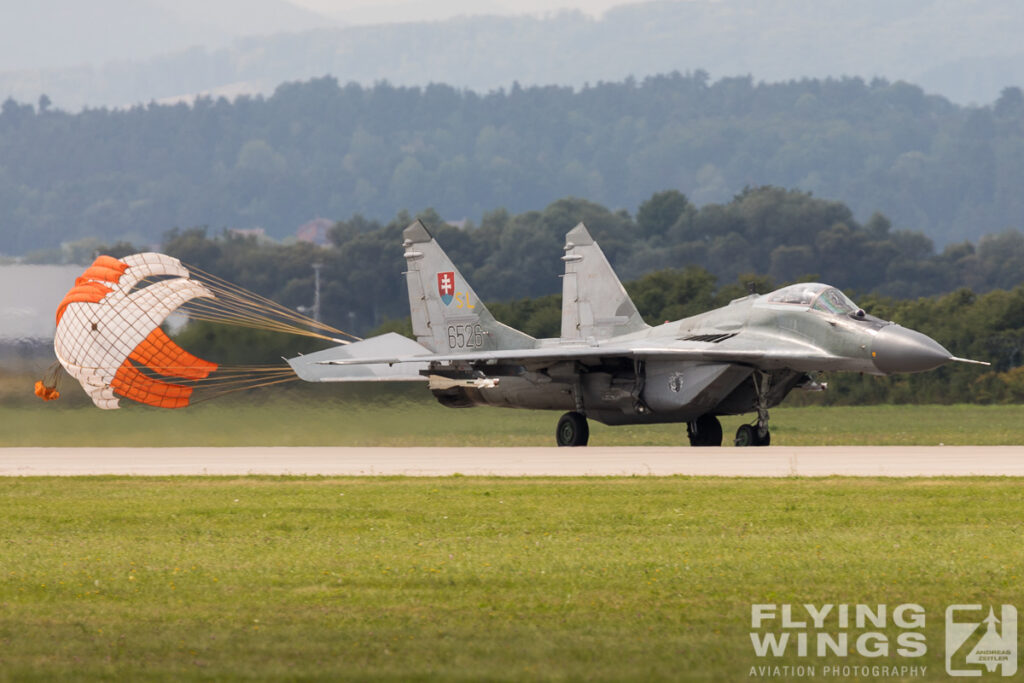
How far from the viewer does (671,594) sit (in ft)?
30.7

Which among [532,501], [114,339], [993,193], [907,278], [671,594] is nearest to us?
[671,594]

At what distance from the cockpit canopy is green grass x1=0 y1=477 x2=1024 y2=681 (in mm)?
7767

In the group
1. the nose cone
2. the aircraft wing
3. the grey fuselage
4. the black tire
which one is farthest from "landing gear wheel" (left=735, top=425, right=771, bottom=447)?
the nose cone

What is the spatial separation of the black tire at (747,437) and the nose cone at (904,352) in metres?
2.72

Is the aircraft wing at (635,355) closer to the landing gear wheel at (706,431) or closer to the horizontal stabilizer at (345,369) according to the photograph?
the horizontal stabilizer at (345,369)

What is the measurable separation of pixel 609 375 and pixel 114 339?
27.7 ft

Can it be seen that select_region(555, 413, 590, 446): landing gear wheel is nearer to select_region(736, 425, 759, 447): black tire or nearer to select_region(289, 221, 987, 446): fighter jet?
select_region(289, 221, 987, 446): fighter jet

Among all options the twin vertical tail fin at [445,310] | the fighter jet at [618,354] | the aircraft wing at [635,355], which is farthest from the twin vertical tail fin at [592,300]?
the aircraft wing at [635,355]

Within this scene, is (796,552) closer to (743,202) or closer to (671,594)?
(671,594)

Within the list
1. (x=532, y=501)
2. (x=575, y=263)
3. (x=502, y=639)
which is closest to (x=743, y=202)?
(x=575, y=263)

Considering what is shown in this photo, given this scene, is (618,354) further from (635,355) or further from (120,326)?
(120,326)

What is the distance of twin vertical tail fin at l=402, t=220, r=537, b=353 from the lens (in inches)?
1128

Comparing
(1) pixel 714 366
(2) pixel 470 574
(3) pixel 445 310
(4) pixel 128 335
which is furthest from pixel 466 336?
(2) pixel 470 574

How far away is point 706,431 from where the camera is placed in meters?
26.7
